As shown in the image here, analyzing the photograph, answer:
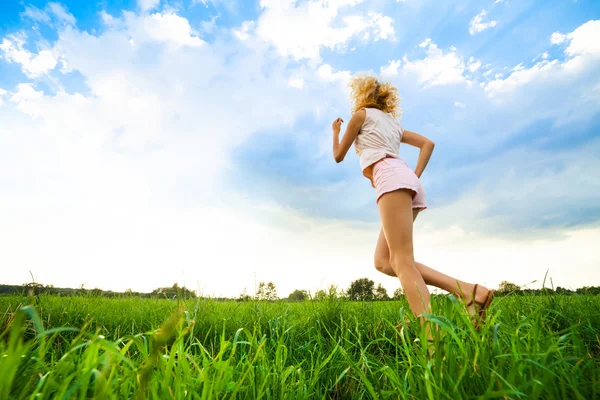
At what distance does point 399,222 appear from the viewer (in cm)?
301

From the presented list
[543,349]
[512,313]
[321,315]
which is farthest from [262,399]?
[512,313]

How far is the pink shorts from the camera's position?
3074 millimetres

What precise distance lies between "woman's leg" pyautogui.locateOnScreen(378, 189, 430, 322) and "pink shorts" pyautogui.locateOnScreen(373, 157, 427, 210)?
59mm

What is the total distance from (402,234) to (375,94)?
74.3 inches

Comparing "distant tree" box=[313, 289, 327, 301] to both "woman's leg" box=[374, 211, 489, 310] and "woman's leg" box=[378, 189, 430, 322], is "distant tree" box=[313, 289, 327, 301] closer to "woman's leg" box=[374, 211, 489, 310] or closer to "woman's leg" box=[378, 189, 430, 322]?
"woman's leg" box=[374, 211, 489, 310]

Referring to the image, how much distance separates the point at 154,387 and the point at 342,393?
3.93 ft

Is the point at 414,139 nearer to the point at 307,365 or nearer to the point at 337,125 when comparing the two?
the point at 337,125

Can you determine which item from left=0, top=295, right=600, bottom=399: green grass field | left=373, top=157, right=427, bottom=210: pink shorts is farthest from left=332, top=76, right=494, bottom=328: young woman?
left=0, top=295, right=600, bottom=399: green grass field

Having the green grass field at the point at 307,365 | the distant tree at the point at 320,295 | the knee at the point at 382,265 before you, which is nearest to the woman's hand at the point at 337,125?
the knee at the point at 382,265

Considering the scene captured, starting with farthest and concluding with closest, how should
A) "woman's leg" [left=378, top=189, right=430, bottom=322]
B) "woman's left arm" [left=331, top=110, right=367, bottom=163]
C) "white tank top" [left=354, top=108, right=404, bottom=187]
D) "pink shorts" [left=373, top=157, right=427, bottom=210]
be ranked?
"woman's left arm" [left=331, top=110, right=367, bottom=163]
"white tank top" [left=354, top=108, right=404, bottom=187]
"pink shorts" [left=373, top=157, right=427, bottom=210]
"woman's leg" [left=378, top=189, right=430, bottom=322]

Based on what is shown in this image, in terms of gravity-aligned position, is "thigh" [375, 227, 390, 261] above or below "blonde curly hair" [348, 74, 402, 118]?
below

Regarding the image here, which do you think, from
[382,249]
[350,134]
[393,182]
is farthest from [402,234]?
[350,134]

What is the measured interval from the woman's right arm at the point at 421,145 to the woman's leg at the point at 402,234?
1.08 metres

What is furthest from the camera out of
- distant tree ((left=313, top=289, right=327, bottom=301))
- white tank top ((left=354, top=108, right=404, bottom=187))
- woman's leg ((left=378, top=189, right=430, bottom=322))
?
distant tree ((left=313, top=289, right=327, bottom=301))
